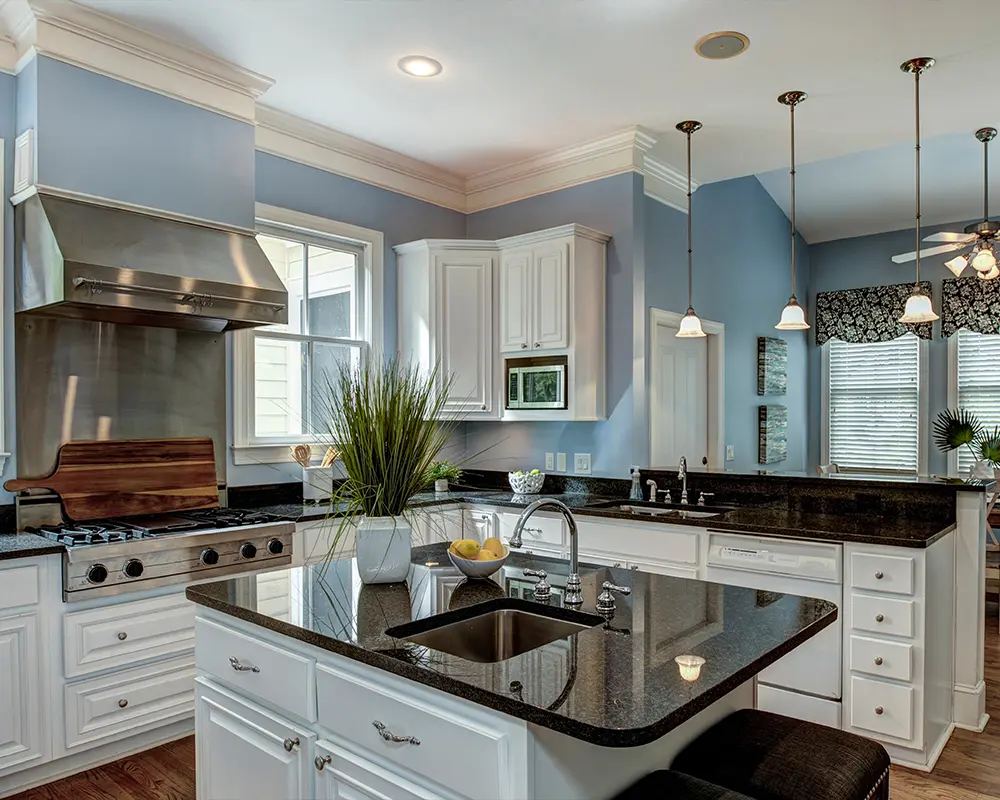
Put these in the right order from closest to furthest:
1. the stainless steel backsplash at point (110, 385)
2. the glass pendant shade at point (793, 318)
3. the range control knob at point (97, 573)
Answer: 1. the range control knob at point (97, 573)
2. the stainless steel backsplash at point (110, 385)
3. the glass pendant shade at point (793, 318)

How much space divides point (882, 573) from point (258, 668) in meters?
2.40

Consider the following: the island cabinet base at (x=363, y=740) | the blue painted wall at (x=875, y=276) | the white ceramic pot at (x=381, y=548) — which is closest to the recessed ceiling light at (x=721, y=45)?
the white ceramic pot at (x=381, y=548)

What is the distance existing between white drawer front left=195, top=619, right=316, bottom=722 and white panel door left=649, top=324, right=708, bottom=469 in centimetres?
321

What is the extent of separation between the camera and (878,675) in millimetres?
2930

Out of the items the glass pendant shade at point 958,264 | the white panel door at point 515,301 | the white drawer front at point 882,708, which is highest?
the glass pendant shade at point 958,264

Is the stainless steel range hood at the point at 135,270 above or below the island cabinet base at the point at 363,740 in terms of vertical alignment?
above

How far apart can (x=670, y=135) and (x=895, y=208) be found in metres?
3.33

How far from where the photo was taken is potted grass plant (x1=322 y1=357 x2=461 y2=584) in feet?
6.36

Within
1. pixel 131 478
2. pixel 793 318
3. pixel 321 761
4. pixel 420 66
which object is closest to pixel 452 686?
pixel 321 761

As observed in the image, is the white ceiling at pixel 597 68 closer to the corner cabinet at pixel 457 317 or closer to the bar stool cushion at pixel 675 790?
the corner cabinet at pixel 457 317

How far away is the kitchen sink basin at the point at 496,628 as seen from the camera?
68.6 inches

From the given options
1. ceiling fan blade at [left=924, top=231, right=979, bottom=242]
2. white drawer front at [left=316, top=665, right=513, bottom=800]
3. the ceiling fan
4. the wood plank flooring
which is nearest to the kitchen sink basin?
white drawer front at [left=316, top=665, right=513, bottom=800]

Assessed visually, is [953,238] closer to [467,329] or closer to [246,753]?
[467,329]

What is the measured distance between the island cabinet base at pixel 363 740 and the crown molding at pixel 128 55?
8.25 ft
